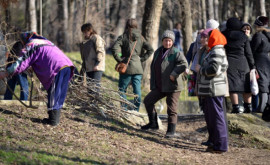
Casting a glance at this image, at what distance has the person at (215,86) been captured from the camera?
698 centimetres

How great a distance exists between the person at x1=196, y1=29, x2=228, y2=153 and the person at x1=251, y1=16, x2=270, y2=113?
10.2ft

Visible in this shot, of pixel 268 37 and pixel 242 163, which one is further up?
pixel 268 37

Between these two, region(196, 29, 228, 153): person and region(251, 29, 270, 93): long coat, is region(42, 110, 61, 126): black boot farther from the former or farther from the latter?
region(251, 29, 270, 93): long coat

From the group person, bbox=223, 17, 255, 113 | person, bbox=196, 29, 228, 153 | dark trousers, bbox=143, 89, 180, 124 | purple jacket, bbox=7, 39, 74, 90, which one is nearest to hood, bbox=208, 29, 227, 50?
person, bbox=196, 29, 228, 153

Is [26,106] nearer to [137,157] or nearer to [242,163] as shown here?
[137,157]

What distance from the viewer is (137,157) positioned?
21.1 ft

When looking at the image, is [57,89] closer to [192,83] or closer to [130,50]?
[130,50]

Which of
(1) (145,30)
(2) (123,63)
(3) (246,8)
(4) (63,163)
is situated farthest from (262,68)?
(3) (246,8)

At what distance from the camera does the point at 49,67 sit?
717cm

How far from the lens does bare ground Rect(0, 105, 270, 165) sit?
6059 millimetres

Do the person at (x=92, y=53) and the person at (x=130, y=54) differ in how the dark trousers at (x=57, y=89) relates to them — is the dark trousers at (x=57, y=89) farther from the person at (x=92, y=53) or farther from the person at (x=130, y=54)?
Result: the person at (x=130, y=54)

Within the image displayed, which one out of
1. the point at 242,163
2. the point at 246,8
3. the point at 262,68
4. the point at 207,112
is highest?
the point at 246,8

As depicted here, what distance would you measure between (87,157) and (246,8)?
23309 mm

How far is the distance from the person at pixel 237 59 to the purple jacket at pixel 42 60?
3.64m
